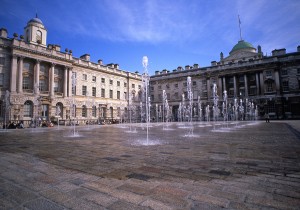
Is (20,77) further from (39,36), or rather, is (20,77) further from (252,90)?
(252,90)

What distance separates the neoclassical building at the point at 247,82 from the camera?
38906mm

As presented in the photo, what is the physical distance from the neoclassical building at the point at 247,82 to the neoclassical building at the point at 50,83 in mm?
17528

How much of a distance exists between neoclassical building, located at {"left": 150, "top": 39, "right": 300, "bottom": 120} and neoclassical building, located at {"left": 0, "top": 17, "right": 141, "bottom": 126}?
57.5ft

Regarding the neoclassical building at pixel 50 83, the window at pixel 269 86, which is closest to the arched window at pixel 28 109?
the neoclassical building at pixel 50 83

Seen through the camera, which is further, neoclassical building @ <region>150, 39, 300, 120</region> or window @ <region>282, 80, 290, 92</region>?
window @ <region>282, 80, 290, 92</region>

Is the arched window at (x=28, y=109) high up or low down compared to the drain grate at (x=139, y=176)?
up

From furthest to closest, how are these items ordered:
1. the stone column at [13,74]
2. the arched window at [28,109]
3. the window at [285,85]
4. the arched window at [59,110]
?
the window at [285,85]
the arched window at [59,110]
the arched window at [28,109]
the stone column at [13,74]

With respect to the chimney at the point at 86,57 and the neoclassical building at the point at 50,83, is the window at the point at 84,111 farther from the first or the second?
the chimney at the point at 86,57

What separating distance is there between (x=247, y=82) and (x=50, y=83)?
42599mm

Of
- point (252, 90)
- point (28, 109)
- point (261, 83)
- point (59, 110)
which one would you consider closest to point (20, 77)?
point (28, 109)

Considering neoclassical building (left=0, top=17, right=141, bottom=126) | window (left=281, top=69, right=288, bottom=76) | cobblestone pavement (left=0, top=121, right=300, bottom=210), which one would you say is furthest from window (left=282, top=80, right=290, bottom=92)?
cobblestone pavement (left=0, top=121, right=300, bottom=210)

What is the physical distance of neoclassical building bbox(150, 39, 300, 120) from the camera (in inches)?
1532

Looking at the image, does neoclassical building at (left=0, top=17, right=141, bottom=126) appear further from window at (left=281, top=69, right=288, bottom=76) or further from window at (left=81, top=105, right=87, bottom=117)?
window at (left=281, top=69, right=288, bottom=76)

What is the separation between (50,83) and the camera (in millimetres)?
31266
